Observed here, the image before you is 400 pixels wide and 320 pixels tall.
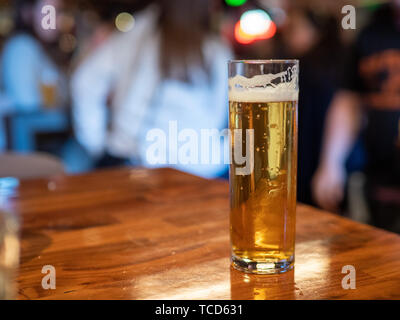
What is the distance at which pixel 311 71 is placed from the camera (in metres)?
3.80

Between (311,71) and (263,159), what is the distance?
3214 mm

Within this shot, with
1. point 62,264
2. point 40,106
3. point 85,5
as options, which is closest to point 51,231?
point 62,264

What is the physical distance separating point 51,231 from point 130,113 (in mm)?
2098

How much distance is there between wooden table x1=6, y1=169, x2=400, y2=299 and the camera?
71 centimetres

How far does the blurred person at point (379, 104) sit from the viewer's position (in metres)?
2.61

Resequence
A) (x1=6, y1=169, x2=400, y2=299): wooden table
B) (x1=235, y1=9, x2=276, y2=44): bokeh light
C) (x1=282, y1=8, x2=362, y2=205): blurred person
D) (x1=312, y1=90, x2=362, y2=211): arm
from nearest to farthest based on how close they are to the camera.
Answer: (x1=6, y1=169, x2=400, y2=299): wooden table → (x1=312, y1=90, x2=362, y2=211): arm → (x1=282, y1=8, x2=362, y2=205): blurred person → (x1=235, y1=9, x2=276, y2=44): bokeh light

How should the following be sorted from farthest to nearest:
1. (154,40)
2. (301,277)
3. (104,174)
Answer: (154,40) → (104,174) → (301,277)

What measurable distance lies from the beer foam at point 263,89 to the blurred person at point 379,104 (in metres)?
2.00

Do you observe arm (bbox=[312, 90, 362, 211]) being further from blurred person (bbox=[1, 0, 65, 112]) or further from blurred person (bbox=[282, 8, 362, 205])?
blurred person (bbox=[1, 0, 65, 112])

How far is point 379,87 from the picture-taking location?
269 cm

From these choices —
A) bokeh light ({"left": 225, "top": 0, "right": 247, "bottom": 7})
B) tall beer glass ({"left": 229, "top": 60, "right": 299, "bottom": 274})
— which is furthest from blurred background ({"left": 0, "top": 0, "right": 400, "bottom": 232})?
tall beer glass ({"left": 229, "top": 60, "right": 299, "bottom": 274})

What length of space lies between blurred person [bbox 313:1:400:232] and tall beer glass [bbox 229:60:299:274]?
196 cm

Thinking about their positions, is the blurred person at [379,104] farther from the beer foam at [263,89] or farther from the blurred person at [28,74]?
the blurred person at [28,74]
